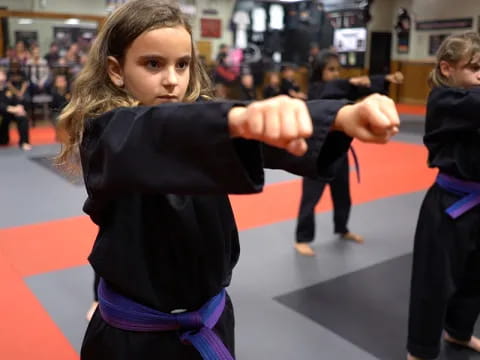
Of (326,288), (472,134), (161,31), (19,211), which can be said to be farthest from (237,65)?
(161,31)

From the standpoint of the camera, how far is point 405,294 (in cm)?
281

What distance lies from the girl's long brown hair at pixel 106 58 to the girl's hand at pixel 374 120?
510 mm

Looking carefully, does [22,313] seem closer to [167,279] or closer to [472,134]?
[167,279]

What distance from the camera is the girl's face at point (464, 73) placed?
1.92 metres

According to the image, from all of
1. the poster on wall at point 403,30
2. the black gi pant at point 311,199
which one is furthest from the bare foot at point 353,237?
the poster on wall at point 403,30

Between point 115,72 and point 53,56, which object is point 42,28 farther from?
point 115,72

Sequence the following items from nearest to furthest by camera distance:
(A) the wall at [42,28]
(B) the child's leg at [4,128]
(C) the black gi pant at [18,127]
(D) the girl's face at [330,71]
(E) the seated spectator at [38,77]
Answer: (D) the girl's face at [330,71]
(C) the black gi pant at [18,127]
(B) the child's leg at [4,128]
(E) the seated spectator at [38,77]
(A) the wall at [42,28]

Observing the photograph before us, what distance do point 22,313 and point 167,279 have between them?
1.84 metres

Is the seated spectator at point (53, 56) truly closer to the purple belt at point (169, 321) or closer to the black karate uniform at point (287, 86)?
the black karate uniform at point (287, 86)

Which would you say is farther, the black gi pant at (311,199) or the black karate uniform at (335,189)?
the black gi pant at (311,199)

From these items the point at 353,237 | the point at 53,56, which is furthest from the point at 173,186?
the point at 53,56

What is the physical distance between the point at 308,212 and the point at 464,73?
167 cm

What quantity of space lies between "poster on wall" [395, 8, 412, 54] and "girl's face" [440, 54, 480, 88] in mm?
12146

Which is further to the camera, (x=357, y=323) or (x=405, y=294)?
(x=405, y=294)
